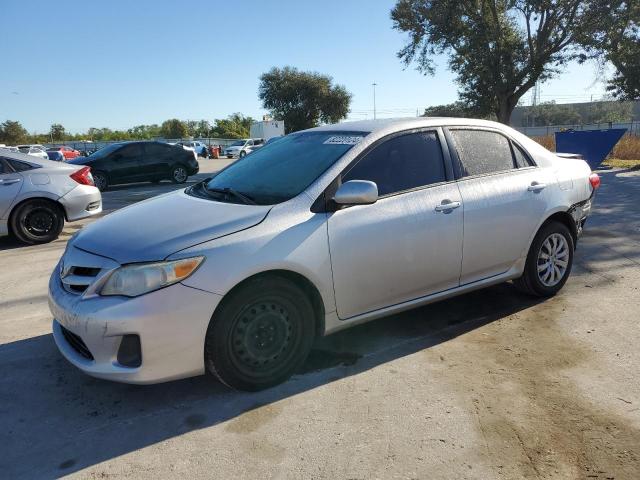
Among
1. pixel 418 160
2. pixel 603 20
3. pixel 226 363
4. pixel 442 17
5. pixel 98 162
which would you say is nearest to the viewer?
pixel 226 363

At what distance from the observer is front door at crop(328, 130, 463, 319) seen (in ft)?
11.4

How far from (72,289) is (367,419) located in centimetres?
188

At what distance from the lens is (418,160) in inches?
156

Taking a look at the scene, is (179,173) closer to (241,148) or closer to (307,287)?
(307,287)

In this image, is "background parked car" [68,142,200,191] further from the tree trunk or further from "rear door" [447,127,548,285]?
the tree trunk

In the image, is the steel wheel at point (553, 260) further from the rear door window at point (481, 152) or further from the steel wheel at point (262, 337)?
the steel wheel at point (262, 337)

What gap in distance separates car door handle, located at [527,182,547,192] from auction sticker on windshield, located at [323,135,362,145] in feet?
5.25

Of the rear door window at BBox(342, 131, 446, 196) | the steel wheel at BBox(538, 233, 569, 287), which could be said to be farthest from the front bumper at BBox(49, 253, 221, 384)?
the steel wheel at BBox(538, 233, 569, 287)

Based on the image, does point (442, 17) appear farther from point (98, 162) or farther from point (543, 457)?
point (543, 457)

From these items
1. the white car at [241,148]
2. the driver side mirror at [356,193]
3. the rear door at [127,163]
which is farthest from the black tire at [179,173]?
the white car at [241,148]

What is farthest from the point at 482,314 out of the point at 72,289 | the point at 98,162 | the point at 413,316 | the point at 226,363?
the point at 98,162

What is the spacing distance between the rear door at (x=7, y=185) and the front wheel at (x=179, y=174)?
9.67 m

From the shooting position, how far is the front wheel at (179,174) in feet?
56.5

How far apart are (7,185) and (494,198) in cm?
653
